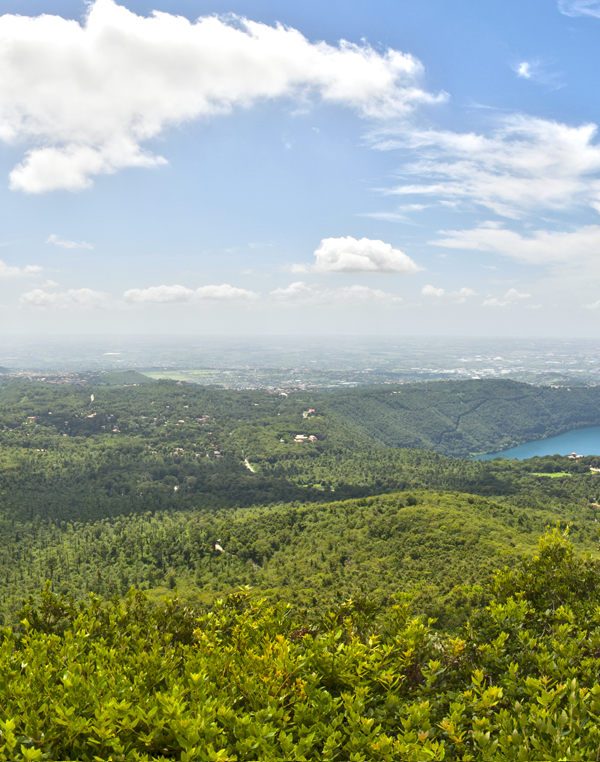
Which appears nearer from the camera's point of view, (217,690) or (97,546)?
(217,690)

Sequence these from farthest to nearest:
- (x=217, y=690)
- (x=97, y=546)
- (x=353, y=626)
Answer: (x=97, y=546) < (x=353, y=626) < (x=217, y=690)

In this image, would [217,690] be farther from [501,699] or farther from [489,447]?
[489,447]

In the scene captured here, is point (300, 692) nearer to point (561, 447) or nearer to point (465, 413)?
point (561, 447)

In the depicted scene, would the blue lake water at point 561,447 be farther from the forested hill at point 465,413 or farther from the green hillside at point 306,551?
the green hillside at point 306,551

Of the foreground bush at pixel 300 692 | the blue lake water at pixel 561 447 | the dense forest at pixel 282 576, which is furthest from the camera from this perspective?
the blue lake water at pixel 561 447

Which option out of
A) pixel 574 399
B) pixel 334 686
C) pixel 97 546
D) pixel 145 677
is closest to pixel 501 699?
pixel 334 686

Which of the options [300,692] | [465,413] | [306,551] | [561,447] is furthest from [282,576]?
[465,413]

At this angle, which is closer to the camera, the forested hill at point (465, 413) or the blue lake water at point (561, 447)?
the blue lake water at point (561, 447)

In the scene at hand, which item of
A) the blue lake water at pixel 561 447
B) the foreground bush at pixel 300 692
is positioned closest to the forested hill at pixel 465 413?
the blue lake water at pixel 561 447
